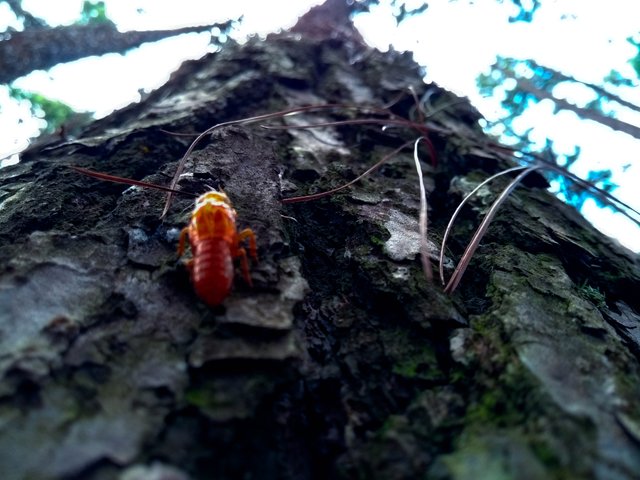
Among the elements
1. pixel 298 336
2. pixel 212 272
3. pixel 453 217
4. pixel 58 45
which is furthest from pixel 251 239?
pixel 58 45

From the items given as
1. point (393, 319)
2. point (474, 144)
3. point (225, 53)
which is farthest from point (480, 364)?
point (225, 53)

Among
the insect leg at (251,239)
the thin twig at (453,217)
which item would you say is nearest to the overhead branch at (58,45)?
the insect leg at (251,239)

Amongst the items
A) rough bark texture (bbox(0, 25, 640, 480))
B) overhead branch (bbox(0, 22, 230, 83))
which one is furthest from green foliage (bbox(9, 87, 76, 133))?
rough bark texture (bbox(0, 25, 640, 480))

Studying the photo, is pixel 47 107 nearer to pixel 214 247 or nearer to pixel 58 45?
pixel 58 45

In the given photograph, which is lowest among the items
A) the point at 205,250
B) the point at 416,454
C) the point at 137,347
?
→ the point at 416,454

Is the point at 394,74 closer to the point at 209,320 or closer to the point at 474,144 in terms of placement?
the point at 474,144

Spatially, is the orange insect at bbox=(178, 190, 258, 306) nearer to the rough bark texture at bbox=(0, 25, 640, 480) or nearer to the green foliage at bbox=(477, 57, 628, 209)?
the rough bark texture at bbox=(0, 25, 640, 480)
